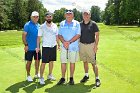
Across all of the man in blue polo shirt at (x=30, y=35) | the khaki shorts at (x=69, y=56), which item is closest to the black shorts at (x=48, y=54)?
the khaki shorts at (x=69, y=56)

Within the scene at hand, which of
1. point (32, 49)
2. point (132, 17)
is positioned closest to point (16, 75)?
point (32, 49)

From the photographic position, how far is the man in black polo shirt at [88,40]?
10.9 m

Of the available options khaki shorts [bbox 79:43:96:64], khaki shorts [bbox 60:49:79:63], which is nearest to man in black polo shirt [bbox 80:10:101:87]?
khaki shorts [bbox 79:43:96:64]

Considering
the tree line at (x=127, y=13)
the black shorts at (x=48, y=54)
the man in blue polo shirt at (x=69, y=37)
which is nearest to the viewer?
the man in blue polo shirt at (x=69, y=37)

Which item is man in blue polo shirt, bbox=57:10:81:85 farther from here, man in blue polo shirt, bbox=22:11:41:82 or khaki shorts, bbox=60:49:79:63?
man in blue polo shirt, bbox=22:11:41:82

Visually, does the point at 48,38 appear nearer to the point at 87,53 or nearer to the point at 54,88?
the point at 87,53

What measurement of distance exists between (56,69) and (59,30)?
9.64 ft

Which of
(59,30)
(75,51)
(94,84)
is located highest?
(59,30)

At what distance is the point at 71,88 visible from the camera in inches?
405

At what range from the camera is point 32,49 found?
38.0ft

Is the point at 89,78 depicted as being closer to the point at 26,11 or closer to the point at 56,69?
the point at 56,69

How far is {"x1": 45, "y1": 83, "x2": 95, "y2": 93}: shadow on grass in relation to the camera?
9969 millimetres

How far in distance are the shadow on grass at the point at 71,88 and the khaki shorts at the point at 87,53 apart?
2.91 feet

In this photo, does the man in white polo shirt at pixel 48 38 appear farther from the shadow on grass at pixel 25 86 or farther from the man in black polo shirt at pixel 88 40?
the man in black polo shirt at pixel 88 40
